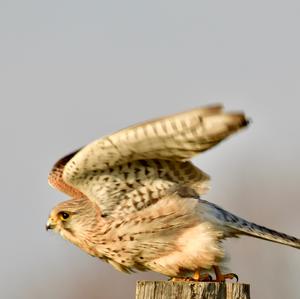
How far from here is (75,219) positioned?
7.88 m

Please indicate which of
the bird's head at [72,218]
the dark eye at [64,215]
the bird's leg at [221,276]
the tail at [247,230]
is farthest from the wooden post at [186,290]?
the dark eye at [64,215]

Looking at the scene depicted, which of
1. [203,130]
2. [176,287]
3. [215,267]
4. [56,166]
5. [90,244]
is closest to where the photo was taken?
[176,287]

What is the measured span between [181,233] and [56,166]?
1420mm

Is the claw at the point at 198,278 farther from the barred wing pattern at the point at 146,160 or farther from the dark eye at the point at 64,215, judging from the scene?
the dark eye at the point at 64,215

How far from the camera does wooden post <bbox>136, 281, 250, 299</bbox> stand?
6.04m

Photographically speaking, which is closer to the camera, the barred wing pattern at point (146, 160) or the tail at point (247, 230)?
the barred wing pattern at point (146, 160)

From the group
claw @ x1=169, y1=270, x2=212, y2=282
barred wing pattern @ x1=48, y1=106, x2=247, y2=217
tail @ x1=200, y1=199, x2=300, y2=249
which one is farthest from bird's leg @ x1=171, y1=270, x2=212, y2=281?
barred wing pattern @ x1=48, y1=106, x2=247, y2=217

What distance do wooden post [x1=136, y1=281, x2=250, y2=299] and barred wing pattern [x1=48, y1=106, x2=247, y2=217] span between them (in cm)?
99

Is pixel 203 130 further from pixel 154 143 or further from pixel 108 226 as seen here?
pixel 108 226

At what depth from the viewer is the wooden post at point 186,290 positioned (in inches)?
238

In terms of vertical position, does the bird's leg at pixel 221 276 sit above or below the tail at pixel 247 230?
below

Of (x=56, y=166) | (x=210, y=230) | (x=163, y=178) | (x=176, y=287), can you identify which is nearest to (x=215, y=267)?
(x=210, y=230)

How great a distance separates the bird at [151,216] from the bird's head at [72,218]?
0.5 inches

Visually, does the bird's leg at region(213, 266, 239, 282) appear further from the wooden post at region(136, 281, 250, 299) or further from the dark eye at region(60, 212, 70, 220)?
the dark eye at region(60, 212, 70, 220)
